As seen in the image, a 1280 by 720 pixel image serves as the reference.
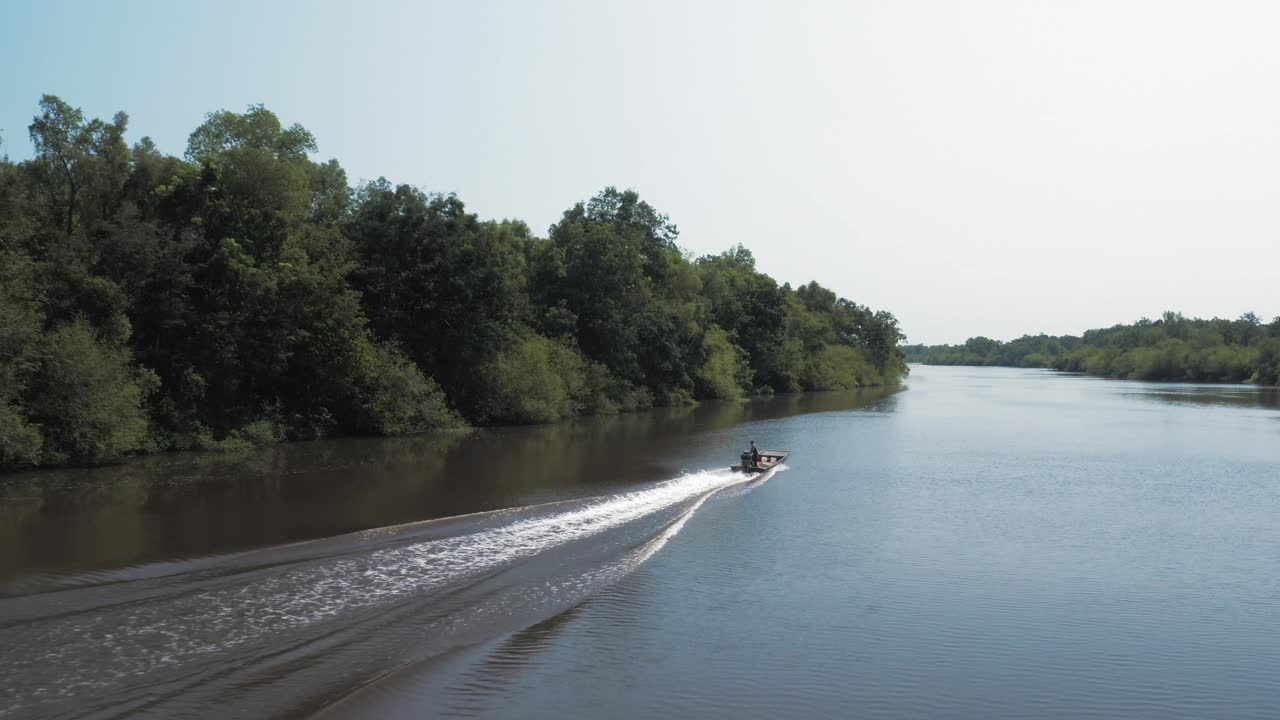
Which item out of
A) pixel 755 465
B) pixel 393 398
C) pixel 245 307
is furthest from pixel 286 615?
pixel 393 398

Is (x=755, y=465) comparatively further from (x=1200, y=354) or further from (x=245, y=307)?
(x=1200, y=354)

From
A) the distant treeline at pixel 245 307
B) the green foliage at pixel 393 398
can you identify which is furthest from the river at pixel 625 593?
the green foliage at pixel 393 398

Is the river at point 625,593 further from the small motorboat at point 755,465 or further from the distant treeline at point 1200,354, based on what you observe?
the distant treeline at point 1200,354

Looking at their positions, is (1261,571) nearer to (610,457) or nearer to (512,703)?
(512,703)

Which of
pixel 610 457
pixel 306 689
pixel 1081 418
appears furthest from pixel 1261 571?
pixel 1081 418

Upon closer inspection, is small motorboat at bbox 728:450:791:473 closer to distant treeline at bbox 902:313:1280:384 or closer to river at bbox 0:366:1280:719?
river at bbox 0:366:1280:719

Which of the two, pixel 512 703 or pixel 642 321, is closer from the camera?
pixel 512 703

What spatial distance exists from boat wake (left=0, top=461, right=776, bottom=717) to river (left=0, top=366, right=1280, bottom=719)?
0.05 metres

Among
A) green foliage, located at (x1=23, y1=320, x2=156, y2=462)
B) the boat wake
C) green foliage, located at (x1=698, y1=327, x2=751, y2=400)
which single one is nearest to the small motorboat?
the boat wake

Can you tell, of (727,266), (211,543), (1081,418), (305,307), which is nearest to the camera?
(211,543)

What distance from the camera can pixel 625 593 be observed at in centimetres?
1513

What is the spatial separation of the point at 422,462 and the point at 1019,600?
2195cm

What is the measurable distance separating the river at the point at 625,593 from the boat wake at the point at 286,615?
5 cm

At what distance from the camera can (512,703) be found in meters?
10.4
